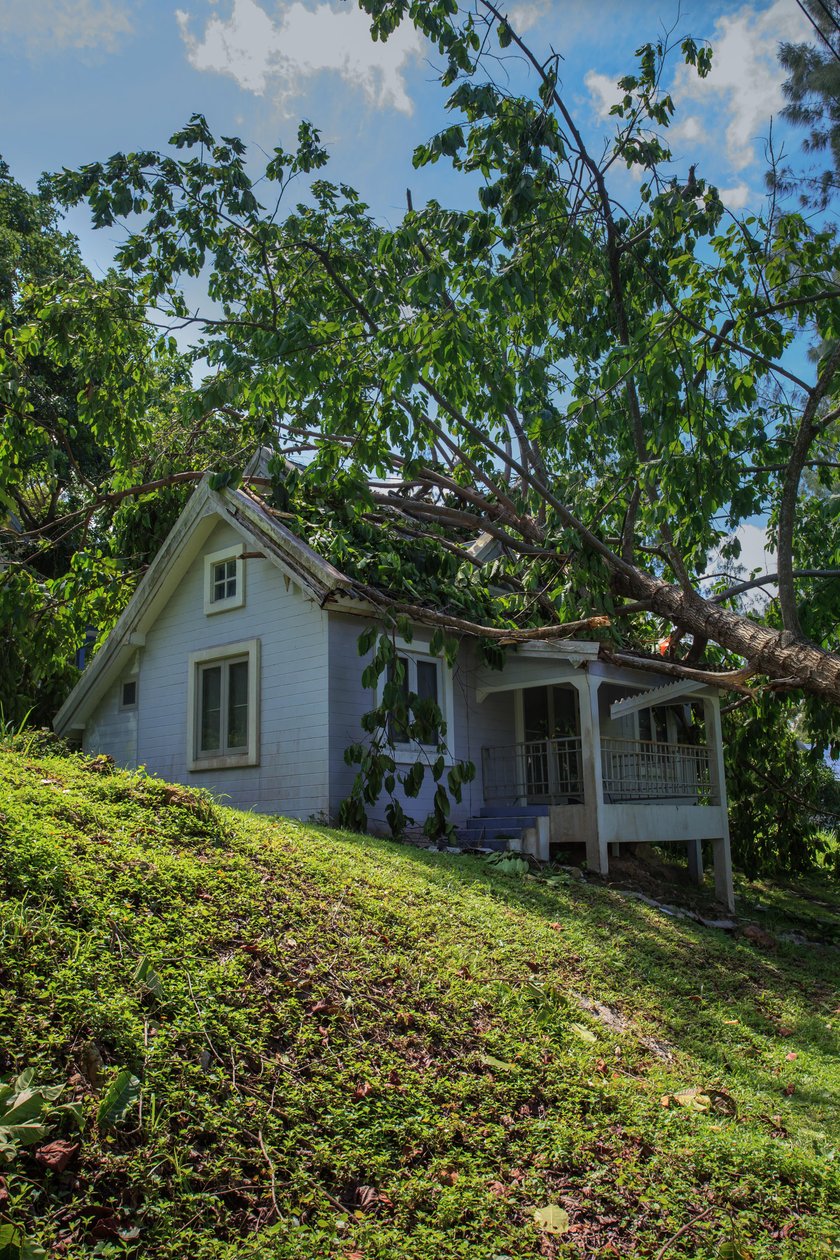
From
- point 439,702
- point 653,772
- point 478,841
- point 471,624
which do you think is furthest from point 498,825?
point 471,624

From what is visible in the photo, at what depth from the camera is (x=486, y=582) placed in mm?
14328

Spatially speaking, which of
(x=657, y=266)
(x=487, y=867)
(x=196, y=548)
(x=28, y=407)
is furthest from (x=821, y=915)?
(x=28, y=407)

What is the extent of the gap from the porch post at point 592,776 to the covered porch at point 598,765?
0.05ft

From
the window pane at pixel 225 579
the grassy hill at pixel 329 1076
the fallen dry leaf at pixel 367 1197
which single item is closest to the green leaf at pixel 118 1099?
the grassy hill at pixel 329 1076

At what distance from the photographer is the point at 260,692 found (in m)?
14.5

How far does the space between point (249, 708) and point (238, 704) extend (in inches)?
27.3

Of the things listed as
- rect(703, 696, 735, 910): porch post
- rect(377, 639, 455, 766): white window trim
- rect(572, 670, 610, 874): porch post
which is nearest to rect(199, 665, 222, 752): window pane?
rect(377, 639, 455, 766): white window trim

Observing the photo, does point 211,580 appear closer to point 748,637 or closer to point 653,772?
point 653,772

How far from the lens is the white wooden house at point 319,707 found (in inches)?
536

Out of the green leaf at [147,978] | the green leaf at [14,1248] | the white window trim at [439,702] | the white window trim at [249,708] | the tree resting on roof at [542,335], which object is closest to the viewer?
the green leaf at [14,1248]

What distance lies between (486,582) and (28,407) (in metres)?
7.02

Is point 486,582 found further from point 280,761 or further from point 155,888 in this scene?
point 155,888

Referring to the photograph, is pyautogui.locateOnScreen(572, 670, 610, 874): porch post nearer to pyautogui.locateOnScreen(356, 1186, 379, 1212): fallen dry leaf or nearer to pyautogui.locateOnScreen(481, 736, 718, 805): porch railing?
pyautogui.locateOnScreen(481, 736, 718, 805): porch railing

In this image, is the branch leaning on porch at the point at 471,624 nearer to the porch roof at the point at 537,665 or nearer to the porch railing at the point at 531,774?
the porch roof at the point at 537,665
